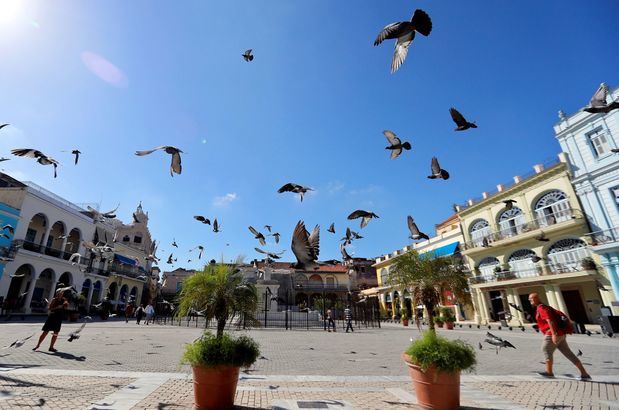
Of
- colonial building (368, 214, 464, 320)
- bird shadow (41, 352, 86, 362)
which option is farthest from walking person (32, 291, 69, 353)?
colonial building (368, 214, 464, 320)

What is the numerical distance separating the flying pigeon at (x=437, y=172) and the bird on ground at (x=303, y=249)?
3.43m

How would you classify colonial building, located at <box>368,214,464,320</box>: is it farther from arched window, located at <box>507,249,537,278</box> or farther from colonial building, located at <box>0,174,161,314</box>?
colonial building, located at <box>0,174,161,314</box>

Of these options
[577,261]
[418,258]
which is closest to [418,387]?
[418,258]

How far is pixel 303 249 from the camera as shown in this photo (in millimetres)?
6750

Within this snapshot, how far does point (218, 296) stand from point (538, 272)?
2709 cm

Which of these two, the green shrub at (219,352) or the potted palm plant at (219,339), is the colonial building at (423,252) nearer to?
the potted palm plant at (219,339)

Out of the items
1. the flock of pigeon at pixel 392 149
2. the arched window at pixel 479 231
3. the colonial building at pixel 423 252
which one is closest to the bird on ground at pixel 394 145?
the flock of pigeon at pixel 392 149

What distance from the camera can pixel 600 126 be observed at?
2116 cm

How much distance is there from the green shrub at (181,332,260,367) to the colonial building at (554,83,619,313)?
2372cm

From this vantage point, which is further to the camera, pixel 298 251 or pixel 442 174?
pixel 442 174

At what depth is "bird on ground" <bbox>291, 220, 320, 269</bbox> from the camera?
6.69 meters

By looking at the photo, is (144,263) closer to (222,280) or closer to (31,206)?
(31,206)

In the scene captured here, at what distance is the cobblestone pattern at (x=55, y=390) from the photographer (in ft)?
15.0

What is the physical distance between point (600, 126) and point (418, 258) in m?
19.5
